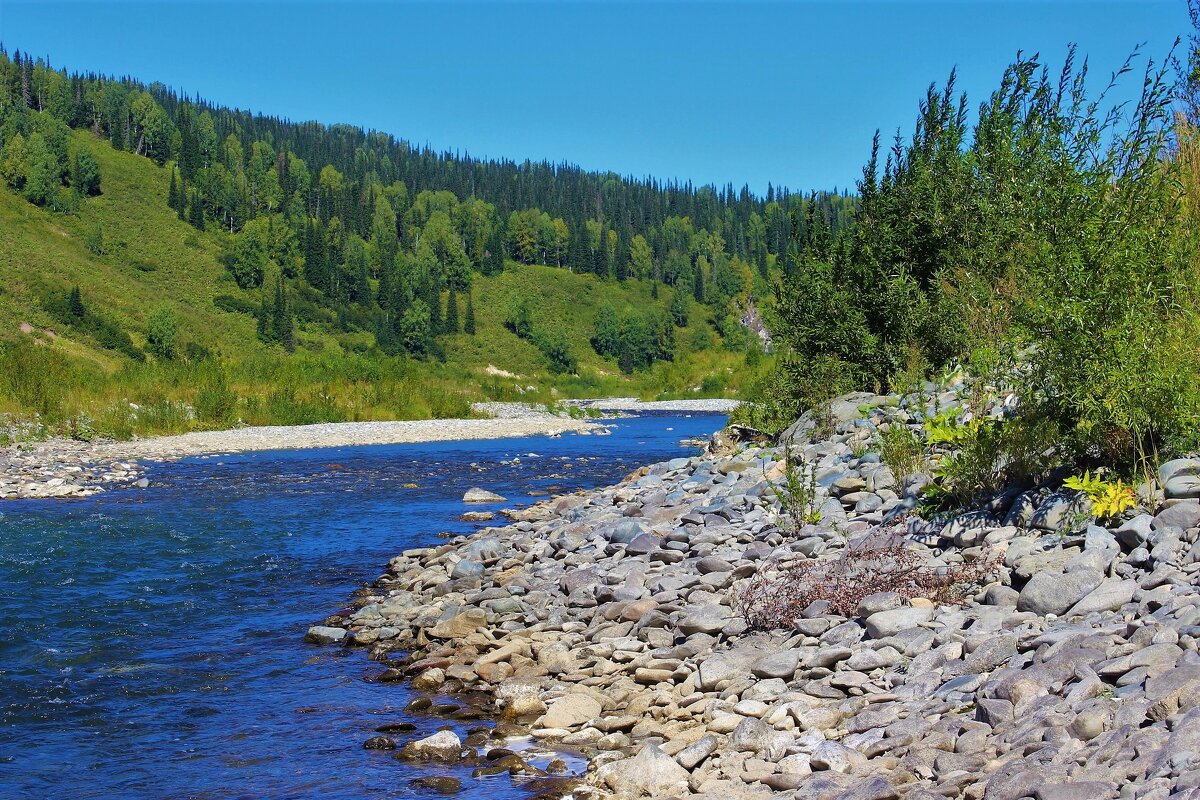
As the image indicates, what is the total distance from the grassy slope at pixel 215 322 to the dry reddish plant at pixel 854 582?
3095cm

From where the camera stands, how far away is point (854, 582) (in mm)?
8266

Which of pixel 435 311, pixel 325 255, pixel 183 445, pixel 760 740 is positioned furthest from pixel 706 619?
pixel 325 255

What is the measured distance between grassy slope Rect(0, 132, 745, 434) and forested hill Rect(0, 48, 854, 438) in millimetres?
379

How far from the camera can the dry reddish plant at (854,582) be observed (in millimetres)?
7793

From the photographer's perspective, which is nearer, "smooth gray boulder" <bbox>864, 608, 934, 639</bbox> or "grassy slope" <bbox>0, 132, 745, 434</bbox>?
"smooth gray boulder" <bbox>864, 608, 934, 639</bbox>

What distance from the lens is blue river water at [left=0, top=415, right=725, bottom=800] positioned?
7.17 meters

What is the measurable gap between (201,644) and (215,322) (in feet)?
276

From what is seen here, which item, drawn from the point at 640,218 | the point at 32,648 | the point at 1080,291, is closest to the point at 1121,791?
the point at 1080,291

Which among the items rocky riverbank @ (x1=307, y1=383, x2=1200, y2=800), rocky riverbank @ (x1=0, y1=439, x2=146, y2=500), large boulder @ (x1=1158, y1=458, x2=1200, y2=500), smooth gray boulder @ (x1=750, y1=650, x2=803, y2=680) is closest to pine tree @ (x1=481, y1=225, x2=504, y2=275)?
rocky riverbank @ (x1=0, y1=439, x2=146, y2=500)

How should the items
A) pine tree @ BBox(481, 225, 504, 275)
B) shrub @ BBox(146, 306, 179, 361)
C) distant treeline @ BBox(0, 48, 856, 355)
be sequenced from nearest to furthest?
shrub @ BBox(146, 306, 179, 361), distant treeline @ BBox(0, 48, 856, 355), pine tree @ BBox(481, 225, 504, 275)

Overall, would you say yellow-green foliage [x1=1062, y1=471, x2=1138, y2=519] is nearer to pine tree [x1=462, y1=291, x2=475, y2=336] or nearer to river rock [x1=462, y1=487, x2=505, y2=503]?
river rock [x1=462, y1=487, x2=505, y2=503]

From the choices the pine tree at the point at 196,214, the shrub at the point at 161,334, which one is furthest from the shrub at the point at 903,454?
the pine tree at the point at 196,214

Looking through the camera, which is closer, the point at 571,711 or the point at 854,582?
the point at 571,711

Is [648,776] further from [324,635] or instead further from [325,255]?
[325,255]
